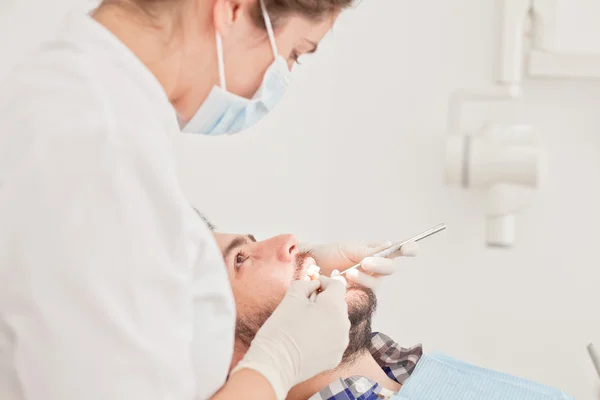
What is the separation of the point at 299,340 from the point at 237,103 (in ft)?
1.38

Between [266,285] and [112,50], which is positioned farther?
[266,285]

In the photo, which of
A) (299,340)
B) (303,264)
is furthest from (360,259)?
(299,340)

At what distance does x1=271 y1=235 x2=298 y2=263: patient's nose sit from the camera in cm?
144

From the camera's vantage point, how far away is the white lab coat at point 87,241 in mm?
773

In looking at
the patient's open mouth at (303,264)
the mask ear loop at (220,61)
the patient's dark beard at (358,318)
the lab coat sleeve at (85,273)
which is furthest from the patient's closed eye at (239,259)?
the lab coat sleeve at (85,273)

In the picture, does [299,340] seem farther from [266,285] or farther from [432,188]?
[432,188]

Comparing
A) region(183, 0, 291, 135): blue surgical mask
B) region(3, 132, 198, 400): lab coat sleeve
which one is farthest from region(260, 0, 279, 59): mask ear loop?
region(3, 132, 198, 400): lab coat sleeve

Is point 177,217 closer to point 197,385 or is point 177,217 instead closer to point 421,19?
point 197,385

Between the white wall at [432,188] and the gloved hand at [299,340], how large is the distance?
640mm

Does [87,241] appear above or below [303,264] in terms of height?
above

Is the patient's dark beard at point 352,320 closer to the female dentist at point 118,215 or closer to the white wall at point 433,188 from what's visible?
the female dentist at point 118,215

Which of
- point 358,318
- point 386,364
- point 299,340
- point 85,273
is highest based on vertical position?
Answer: point 85,273

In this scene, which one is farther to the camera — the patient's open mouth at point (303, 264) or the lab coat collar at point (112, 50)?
the patient's open mouth at point (303, 264)

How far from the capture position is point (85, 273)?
77 cm
